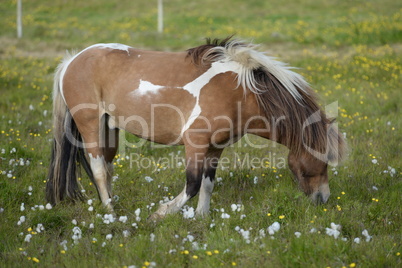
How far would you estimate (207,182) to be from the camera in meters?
5.25

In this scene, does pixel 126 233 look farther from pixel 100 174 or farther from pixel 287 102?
pixel 287 102

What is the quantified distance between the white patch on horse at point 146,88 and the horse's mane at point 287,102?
546mm

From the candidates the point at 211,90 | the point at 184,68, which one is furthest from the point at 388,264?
the point at 184,68

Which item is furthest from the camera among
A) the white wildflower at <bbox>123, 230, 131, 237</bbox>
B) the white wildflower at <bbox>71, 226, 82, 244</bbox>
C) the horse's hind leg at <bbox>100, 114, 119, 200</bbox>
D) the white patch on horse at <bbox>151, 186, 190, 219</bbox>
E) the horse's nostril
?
the horse's hind leg at <bbox>100, 114, 119, 200</bbox>

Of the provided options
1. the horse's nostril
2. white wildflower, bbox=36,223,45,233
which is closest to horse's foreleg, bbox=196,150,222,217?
the horse's nostril

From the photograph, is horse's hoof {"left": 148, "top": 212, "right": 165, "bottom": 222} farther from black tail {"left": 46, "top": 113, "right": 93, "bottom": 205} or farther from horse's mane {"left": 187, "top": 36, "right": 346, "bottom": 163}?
horse's mane {"left": 187, "top": 36, "right": 346, "bottom": 163}

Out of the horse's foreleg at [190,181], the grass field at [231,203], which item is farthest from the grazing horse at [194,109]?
the grass field at [231,203]

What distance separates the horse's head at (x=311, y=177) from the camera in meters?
4.96

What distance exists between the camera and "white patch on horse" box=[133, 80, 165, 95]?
4980 mm

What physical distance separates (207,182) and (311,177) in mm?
1211

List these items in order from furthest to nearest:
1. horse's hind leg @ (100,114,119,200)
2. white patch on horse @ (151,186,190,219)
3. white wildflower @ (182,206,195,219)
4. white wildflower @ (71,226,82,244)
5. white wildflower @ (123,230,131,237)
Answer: horse's hind leg @ (100,114,119,200), white patch on horse @ (151,186,190,219), white wildflower @ (182,206,195,219), white wildflower @ (123,230,131,237), white wildflower @ (71,226,82,244)

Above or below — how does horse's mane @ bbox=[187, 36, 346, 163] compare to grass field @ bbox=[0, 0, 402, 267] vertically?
above

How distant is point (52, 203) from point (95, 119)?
1145 mm

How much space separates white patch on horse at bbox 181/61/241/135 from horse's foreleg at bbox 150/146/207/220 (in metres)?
0.30
